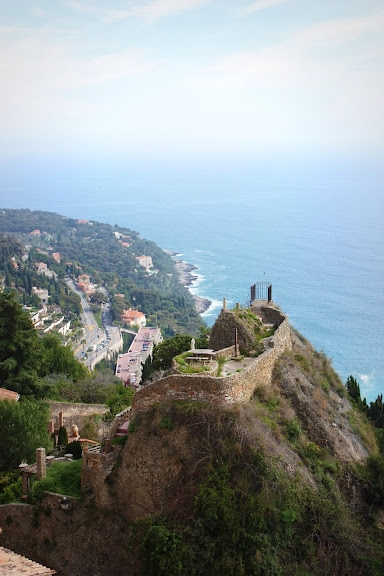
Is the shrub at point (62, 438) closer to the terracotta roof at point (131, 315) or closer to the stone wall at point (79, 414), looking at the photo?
the stone wall at point (79, 414)

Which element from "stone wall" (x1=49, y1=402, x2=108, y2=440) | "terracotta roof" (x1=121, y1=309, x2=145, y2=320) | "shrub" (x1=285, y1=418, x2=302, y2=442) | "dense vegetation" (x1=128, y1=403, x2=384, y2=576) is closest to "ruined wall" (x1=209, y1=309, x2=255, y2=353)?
"shrub" (x1=285, y1=418, x2=302, y2=442)

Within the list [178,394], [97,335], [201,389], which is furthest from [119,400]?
[97,335]

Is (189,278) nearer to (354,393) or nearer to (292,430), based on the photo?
(354,393)

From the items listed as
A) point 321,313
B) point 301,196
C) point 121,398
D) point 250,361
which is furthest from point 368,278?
point 301,196

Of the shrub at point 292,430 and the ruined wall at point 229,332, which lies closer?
the shrub at point 292,430

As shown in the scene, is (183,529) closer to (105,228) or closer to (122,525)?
(122,525)

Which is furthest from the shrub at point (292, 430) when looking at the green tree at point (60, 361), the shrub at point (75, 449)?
the green tree at point (60, 361)
